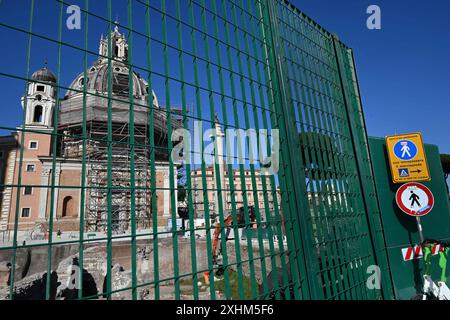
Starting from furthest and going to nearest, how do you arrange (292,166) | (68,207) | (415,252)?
(68,207), (415,252), (292,166)

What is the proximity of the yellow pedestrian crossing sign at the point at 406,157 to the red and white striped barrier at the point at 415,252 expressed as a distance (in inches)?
44.4

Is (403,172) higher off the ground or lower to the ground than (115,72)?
lower

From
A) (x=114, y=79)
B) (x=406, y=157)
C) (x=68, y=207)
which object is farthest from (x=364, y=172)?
(x=68, y=207)

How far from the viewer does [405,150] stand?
5047 mm

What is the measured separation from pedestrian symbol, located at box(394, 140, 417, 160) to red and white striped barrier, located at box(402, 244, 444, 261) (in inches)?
59.9

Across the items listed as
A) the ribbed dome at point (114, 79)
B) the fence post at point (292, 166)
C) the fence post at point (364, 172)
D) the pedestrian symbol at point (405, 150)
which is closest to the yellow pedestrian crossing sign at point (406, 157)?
the pedestrian symbol at point (405, 150)

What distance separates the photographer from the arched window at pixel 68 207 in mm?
23922

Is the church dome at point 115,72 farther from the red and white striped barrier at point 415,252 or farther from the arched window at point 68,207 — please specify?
the arched window at point 68,207

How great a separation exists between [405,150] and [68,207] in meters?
25.5

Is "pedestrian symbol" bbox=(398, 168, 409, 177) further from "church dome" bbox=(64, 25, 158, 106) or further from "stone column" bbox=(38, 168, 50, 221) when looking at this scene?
"stone column" bbox=(38, 168, 50, 221)

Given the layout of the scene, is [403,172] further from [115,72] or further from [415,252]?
[115,72]

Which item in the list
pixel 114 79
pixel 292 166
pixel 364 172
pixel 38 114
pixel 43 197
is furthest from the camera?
pixel 38 114

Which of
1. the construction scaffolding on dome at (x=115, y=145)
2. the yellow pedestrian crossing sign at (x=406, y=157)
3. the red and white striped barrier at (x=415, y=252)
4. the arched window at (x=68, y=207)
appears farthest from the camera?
the arched window at (x=68, y=207)
